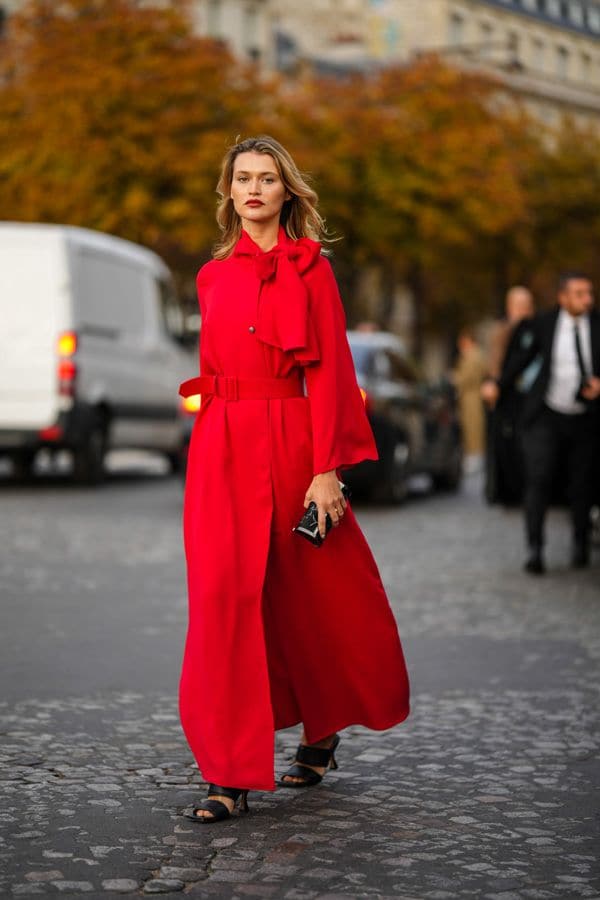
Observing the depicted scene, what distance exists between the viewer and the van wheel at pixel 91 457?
20.3 m

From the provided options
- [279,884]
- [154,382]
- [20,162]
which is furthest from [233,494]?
[20,162]

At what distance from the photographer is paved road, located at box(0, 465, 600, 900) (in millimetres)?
4832

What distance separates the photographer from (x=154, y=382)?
863 inches

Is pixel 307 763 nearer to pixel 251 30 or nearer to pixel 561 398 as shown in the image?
pixel 561 398

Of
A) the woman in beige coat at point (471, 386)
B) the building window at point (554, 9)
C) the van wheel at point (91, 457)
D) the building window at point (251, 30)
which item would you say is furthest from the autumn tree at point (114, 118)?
the building window at point (251, 30)

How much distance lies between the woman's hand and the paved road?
818mm

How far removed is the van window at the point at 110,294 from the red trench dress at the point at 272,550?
1419 cm

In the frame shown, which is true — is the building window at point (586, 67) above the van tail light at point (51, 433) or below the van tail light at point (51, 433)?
above

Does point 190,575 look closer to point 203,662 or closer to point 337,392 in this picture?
point 203,662

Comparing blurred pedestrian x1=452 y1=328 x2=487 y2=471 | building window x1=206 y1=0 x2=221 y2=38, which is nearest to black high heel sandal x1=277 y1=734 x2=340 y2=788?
blurred pedestrian x1=452 y1=328 x2=487 y2=471

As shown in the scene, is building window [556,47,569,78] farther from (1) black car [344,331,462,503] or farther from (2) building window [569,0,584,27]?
(1) black car [344,331,462,503]

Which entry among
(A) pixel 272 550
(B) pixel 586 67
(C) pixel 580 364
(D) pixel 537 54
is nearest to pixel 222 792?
(A) pixel 272 550

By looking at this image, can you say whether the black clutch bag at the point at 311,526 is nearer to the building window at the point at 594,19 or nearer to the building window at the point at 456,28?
the building window at the point at 594,19

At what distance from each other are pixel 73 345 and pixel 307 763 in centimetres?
1394
